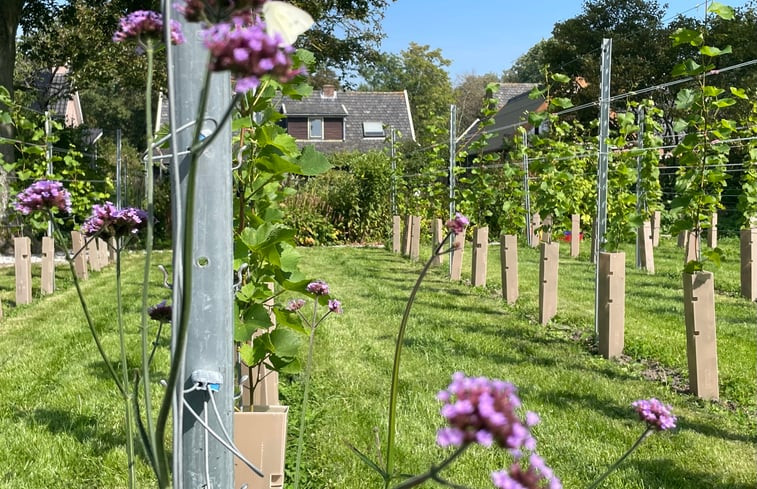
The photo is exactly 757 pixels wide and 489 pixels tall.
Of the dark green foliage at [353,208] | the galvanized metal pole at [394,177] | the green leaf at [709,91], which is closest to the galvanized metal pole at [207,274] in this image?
the green leaf at [709,91]

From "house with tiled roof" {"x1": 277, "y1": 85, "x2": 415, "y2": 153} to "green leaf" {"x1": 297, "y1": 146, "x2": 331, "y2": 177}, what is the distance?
105ft

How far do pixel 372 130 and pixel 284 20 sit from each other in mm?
35977

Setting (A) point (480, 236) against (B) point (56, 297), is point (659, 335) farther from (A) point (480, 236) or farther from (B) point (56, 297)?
(B) point (56, 297)

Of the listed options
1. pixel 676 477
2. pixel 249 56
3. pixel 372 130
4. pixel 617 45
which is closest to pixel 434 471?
pixel 249 56

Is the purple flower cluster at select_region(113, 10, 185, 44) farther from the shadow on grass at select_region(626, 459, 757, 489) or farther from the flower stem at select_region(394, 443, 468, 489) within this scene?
the shadow on grass at select_region(626, 459, 757, 489)

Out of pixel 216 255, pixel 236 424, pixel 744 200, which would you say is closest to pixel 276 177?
pixel 236 424

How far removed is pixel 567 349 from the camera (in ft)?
20.2

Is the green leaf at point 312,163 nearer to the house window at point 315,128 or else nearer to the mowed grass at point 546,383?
the mowed grass at point 546,383

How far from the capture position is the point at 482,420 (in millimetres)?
612

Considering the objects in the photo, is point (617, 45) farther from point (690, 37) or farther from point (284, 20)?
point (284, 20)

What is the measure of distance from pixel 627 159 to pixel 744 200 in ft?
8.52

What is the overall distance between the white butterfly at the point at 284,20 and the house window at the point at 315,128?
3554cm

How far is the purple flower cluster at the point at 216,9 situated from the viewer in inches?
28.6

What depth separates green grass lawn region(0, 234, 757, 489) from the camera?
11.6 feet
